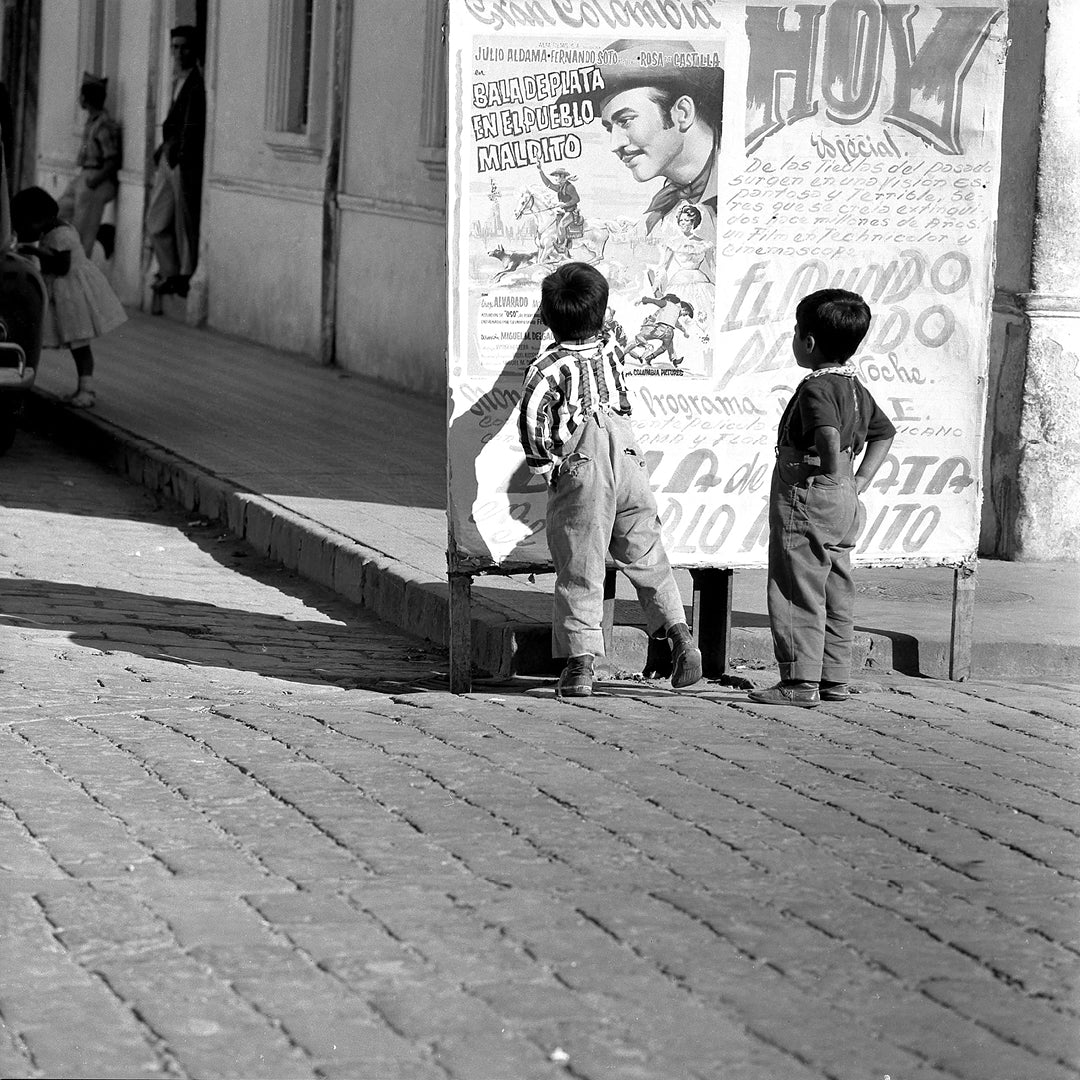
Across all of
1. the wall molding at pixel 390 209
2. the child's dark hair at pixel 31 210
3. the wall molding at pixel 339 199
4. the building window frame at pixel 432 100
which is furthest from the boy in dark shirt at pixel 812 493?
the building window frame at pixel 432 100

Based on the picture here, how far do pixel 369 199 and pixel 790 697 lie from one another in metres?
10.4

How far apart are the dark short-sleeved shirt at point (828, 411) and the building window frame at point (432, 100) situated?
854 centimetres

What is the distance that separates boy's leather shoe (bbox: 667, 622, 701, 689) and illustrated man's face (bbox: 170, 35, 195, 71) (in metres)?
15.1

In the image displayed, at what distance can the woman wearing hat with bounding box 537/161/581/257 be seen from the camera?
638cm

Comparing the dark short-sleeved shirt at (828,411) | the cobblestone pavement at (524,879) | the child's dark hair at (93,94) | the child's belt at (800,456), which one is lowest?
the cobblestone pavement at (524,879)

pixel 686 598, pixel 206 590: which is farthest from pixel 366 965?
pixel 206 590

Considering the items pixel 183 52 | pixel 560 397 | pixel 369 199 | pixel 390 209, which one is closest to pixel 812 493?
pixel 560 397

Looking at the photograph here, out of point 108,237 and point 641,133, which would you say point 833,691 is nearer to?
point 641,133

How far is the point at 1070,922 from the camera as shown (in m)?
4.29

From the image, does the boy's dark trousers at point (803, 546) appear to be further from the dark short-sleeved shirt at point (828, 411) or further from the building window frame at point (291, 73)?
the building window frame at point (291, 73)

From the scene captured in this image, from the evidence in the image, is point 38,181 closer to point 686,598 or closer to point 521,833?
point 686,598

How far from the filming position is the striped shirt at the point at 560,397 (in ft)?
20.4

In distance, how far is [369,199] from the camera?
16000 mm

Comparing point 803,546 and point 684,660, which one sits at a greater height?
point 803,546
